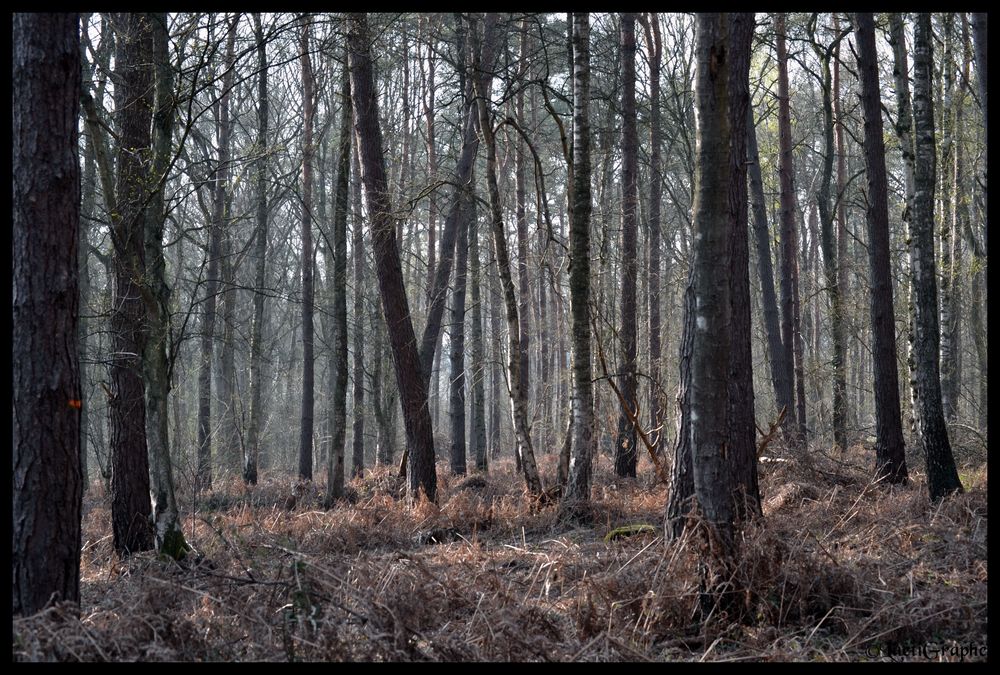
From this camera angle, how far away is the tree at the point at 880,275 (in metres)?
9.75

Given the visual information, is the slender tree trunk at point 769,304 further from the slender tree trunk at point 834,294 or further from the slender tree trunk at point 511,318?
the slender tree trunk at point 511,318

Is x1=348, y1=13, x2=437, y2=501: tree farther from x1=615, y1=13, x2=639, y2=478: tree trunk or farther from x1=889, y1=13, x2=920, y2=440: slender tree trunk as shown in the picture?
x1=889, y1=13, x2=920, y2=440: slender tree trunk

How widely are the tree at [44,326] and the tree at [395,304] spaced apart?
20.3 ft

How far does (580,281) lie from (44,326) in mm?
5996

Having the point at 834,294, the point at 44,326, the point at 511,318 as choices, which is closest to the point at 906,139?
the point at 511,318

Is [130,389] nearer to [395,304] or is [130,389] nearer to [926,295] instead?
[395,304]

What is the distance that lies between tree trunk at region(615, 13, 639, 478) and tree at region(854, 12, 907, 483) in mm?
3379

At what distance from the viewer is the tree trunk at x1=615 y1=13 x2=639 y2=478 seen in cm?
1194

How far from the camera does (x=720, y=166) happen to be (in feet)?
16.7

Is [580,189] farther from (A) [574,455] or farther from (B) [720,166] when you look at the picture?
(B) [720,166]

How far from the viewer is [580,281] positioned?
29.8 ft
